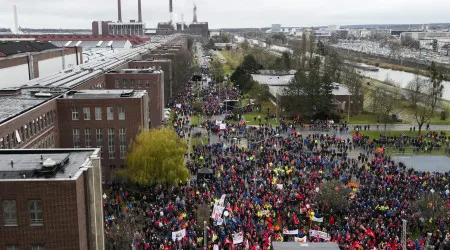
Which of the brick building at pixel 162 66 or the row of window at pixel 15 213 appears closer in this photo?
the row of window at pixel 15 213

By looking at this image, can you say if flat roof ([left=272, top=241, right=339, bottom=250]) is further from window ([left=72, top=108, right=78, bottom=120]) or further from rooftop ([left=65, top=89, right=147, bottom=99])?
window ([left=72, top=108, right=78, bottom=120])

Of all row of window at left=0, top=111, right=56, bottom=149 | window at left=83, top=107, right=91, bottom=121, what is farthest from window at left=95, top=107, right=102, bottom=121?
row of window at left=0, top=111, right=56, bottom=149

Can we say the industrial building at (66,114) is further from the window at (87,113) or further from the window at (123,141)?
the window at (123,141)

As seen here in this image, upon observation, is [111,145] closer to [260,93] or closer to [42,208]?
[42,208]

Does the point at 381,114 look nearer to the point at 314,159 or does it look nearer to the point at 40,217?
the point at 314,159

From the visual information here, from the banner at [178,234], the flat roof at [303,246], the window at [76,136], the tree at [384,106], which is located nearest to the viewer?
the flat roof at [303,246]

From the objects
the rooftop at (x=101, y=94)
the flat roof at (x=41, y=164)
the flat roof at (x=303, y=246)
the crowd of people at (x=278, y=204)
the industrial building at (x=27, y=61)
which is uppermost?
the industrial building at (x=27, y=61)

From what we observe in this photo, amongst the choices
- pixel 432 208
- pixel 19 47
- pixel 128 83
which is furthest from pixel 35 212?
pixel 19 47

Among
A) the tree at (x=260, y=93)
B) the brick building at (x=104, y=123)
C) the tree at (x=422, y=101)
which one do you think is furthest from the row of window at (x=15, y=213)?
the tree at (x=260, y=93)
